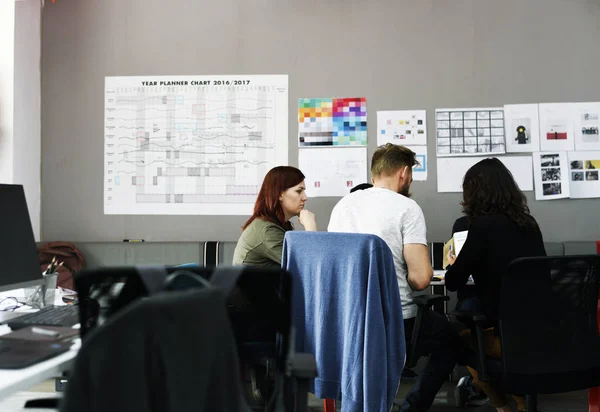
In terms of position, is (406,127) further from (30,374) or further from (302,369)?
(30,374)

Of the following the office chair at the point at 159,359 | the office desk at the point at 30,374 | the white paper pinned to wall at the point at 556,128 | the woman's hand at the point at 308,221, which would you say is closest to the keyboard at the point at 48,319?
the office desk at the point at 30,374

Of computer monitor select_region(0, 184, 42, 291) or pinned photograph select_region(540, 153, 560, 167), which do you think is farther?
pinned photograph select_region(540, 153, 560, 167)

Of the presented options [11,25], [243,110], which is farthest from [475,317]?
[11,25]

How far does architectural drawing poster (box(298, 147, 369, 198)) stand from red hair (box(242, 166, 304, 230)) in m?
1.03

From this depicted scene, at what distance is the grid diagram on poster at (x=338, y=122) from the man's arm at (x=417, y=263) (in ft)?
5.64

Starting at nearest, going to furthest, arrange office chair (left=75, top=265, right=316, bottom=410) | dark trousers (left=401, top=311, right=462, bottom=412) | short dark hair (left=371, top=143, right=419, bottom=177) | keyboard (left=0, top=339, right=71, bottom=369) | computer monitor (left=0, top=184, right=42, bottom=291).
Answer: office chair (left=75, top=265, right=316, bottom=410)
keyboard (left=0, top=339, right=71, bottom=369)
computer monitor (left=0, top=184, right=42, bottom=291)
dark trousers (left=401, top=311, right=462, bottom=412)
short dark hair (left=371, top=143, right=419, bottom=177)

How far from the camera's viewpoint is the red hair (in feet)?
9.66

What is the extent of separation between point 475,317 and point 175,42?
2972 millimetres

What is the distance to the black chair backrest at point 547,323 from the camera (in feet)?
7.00

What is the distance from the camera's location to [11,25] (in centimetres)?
397

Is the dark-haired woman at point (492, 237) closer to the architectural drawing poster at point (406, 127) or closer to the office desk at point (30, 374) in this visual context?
the architectural drawing poster at point (406, 127)

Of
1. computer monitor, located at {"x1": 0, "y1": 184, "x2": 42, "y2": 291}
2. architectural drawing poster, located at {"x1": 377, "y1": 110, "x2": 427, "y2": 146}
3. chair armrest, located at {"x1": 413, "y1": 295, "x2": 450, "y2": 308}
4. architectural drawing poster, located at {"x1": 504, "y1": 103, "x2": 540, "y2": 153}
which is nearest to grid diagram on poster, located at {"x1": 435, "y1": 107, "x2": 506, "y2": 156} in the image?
architectural drawing poster, located at {"x1": 504, "y1": 103, "x2": 540, "y2": 153}

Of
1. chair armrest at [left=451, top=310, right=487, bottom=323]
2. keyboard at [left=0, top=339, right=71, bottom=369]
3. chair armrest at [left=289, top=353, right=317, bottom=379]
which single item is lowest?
chair armrest at [left=451, top=310, right=487, bottom=323]

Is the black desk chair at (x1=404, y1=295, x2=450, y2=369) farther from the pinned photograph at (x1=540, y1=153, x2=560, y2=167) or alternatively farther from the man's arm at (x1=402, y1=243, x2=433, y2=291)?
the pinned photograph at (x1=540, y1=153, x2=560, y2=167)
